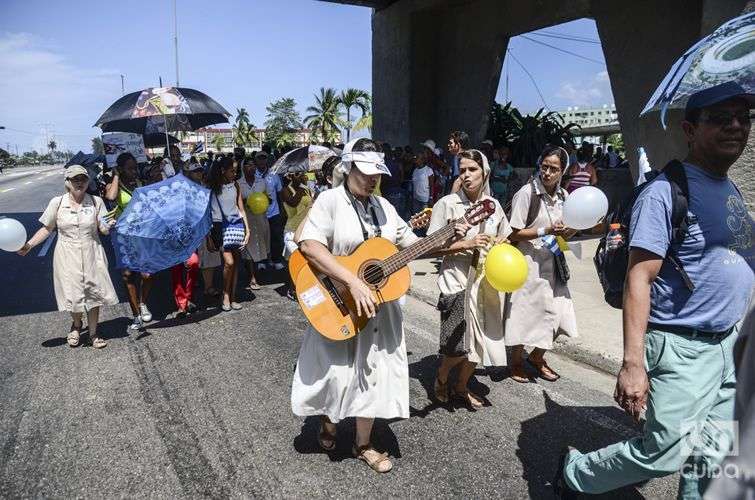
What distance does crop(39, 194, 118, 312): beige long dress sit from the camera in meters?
4.70

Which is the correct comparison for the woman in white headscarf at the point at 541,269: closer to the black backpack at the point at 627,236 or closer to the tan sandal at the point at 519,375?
the tan sandal at the point at 519,375

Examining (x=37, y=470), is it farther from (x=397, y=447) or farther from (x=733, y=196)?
(x=733, y=196)

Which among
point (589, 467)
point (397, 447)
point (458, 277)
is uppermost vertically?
point (458, 277)

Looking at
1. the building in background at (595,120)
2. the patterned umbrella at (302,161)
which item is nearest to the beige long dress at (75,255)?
the patterned umbrella at (302,161)

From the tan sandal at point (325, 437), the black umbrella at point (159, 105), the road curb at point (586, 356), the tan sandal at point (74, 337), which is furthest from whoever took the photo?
the black umbrella at point (159, 105)

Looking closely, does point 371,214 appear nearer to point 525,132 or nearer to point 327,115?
point 525,132

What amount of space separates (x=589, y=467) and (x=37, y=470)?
309 centimetres

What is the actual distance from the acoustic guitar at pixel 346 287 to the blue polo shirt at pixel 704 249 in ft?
3.94

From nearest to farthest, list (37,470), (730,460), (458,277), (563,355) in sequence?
(730,460), (37,470), (458,277), (563,355)

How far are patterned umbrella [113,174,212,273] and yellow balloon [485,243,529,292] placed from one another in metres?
3.74

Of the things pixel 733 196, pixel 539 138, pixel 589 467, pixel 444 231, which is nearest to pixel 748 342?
pixel 733 196

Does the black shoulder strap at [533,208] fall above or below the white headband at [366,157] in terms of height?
below

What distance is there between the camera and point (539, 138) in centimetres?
1181

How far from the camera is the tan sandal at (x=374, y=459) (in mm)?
2805
